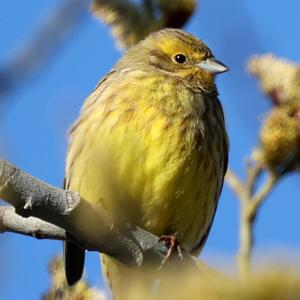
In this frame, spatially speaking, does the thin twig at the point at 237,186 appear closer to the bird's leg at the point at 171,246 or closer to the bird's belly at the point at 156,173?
the bird's leg at the point at 171,246

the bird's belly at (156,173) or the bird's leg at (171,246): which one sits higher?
the bird's belly at (156,173)

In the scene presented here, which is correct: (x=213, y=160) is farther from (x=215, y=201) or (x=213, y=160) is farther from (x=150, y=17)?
(x=150, y=17)

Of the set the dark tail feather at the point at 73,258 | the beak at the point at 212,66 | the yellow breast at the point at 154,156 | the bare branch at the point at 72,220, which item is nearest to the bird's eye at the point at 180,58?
the beak at the point at 212,66

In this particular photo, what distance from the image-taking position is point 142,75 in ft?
14.6

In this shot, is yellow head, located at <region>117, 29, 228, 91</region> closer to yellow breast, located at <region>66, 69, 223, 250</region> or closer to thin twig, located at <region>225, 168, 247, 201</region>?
yellow breast, located at <region>66, 69, 223, 250</region>

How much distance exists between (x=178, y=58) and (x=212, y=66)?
11.0 inches

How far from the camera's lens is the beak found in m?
4.59

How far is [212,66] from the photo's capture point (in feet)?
15.3

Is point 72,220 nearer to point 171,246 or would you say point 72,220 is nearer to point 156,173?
point 171,246

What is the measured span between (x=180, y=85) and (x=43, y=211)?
88.6 inches

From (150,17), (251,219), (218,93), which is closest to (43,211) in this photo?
(251,219)

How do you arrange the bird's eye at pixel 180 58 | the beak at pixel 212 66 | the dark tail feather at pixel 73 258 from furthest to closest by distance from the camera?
the bird's eye at pixel 180 58
the beak at pixel 212 66
the dark tail feather at pixel 73 258

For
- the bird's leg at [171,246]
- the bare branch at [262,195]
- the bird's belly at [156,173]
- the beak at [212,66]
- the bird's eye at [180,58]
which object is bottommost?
the bare branch at [262,195]

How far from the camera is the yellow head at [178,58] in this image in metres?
4.62
